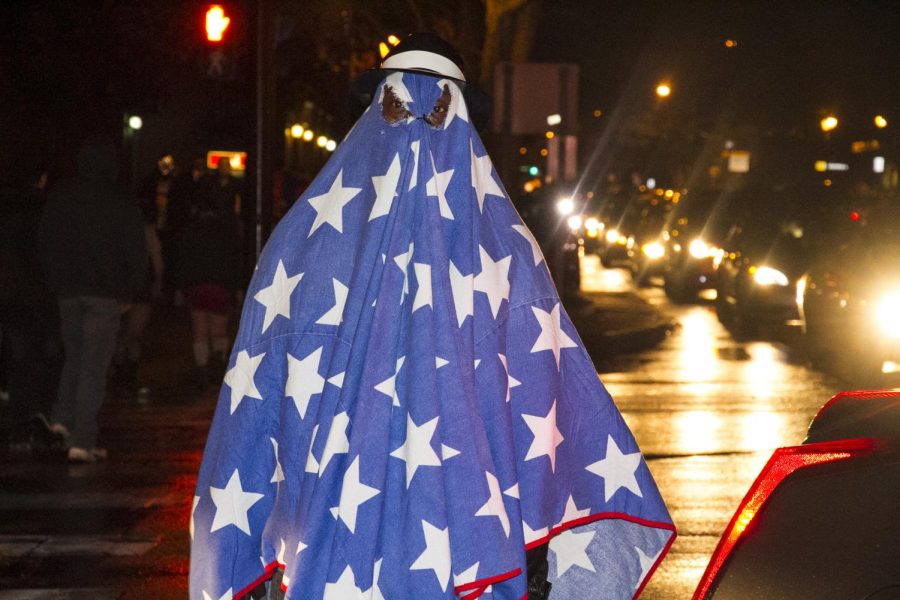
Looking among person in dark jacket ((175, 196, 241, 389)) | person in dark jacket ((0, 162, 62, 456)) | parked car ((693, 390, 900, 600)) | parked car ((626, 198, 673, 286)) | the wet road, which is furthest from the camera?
parked car ((626, 198, 673, 286))

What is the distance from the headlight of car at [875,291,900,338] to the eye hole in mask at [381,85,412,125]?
38.4 feet

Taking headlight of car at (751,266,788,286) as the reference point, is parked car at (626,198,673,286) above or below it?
below

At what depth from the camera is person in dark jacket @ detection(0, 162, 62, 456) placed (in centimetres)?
995

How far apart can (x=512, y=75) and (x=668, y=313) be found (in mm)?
8290

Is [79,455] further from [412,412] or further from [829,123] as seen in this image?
[829,123]

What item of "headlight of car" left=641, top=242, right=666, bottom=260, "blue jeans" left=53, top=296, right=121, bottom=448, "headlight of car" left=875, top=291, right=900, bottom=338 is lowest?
"headlight of car" left=641, top=242, right=666, bottom=260

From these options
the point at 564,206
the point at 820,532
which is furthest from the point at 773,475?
the point at 564,206

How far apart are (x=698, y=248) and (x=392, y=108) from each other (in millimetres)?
24043

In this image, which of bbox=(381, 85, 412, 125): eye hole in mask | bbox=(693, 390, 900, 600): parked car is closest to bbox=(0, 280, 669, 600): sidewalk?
bbox=(381, 85, 412, 125): eye hole in mask

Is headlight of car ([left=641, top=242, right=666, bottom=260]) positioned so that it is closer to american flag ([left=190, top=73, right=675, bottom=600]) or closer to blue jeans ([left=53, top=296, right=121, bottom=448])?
blue jeans ([left=53, top=296, right=121, bottom=448])

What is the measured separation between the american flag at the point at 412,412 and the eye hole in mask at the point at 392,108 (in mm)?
16

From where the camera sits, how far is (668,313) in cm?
2444

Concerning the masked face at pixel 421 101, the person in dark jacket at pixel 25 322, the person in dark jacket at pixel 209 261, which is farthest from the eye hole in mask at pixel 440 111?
the person in dark jacket at pixel 209 261

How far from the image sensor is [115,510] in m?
7.93
